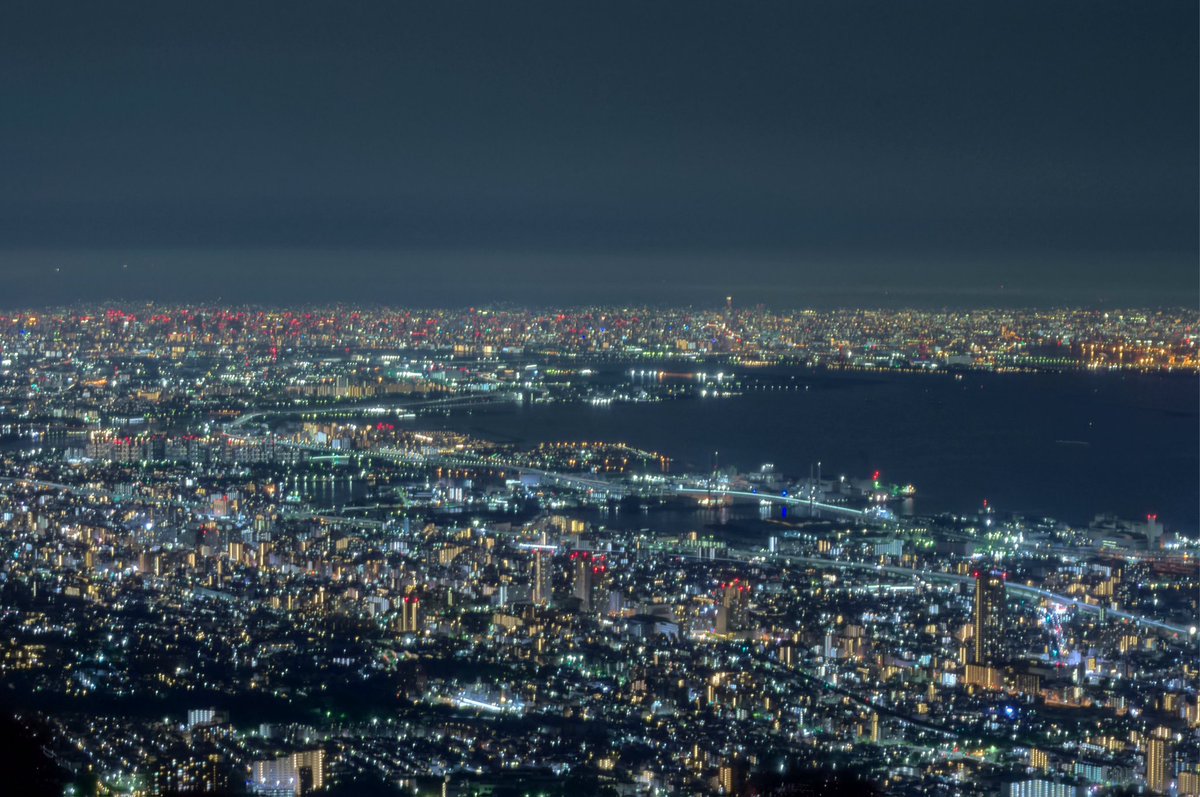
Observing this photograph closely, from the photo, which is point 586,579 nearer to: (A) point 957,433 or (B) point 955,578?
(B) point 955,578

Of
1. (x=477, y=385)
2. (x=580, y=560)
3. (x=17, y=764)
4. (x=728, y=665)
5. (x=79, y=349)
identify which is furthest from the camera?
(x=477, y=385)

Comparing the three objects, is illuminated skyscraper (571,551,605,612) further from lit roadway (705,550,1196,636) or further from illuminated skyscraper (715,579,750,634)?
lit roadway (705,550,1196,636)

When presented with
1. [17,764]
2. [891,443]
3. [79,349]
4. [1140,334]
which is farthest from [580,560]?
[79,349]

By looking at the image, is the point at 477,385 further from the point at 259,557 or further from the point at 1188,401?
the point at 259,557

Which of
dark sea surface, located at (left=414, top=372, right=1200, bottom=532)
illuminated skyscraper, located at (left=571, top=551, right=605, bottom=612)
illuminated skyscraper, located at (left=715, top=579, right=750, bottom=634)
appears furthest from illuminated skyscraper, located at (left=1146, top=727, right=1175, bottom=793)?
dark sea surface, located at (left=414, top=372, right=1200, bottom=532)

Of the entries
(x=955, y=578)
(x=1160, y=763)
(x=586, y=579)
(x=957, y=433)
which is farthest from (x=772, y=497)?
(x=1160, y=763)

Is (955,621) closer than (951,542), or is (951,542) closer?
(955,621)
